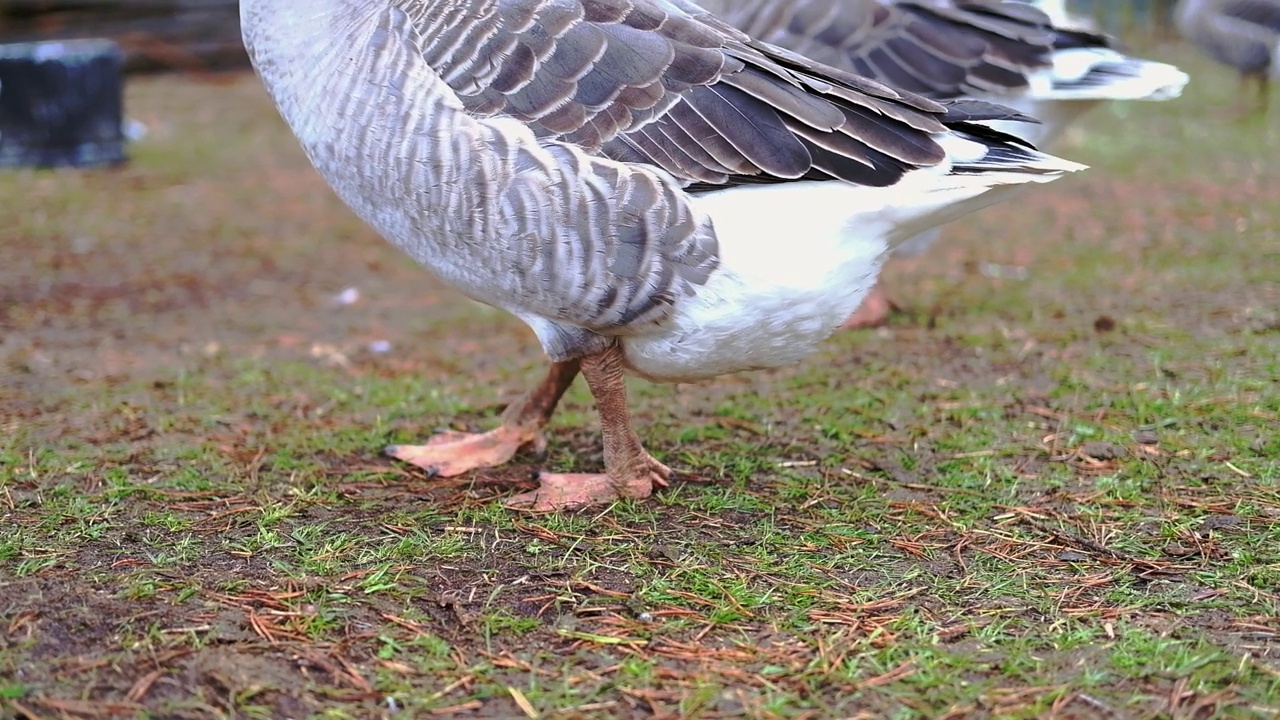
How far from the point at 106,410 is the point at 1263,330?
188 inches

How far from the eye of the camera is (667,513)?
11.8 feet

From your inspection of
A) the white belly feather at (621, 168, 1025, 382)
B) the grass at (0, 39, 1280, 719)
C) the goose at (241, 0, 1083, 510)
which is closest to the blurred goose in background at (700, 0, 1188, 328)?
the grass at (0, 39, 1280, 719)

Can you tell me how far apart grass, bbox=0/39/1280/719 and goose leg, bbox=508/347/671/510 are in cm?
10

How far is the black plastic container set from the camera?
8.98m

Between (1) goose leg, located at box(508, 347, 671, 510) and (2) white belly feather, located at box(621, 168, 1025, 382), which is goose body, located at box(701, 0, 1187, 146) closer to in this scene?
(2) white belly feather, located at box(621, 168, 1025, 382)

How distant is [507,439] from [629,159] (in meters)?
1.19

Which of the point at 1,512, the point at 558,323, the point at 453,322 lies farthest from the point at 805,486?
the point at 453,322

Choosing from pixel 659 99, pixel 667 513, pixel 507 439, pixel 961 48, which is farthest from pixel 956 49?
pixel 667 513

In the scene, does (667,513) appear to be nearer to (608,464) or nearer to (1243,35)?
(608,464)

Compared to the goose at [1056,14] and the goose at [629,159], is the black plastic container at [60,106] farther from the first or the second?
the goose at [1056,14]

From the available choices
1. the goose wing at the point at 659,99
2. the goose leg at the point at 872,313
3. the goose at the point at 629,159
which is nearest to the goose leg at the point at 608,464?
the goose at the point at 629,159

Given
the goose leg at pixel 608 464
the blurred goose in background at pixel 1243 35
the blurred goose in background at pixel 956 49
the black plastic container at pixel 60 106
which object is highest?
the blurred goose in background at pixel 956 49

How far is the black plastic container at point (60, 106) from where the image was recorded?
29.5 ft

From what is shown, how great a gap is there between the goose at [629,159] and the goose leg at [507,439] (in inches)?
22.7
